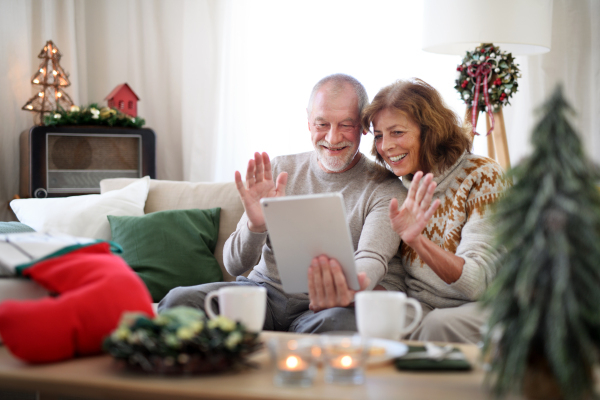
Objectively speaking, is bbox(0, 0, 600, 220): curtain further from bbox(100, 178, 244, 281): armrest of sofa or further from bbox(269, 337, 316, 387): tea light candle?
bbox(269, 337, 316, 387): tea light candle

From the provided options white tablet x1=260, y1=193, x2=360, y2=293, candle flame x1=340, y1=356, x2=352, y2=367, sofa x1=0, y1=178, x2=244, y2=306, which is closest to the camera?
candle flame x1=340, y1=356, x2=352, y2=367

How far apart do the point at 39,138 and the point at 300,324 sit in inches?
76.9

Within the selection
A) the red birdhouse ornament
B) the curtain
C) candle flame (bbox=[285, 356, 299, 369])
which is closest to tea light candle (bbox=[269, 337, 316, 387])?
candle flame (bbox=[285, 356, 299, 369])

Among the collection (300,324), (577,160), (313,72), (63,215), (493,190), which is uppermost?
(313,72)

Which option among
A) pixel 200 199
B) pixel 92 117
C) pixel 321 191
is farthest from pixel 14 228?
pixel 92 117

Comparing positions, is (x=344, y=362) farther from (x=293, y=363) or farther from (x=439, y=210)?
(x=439, y=210)

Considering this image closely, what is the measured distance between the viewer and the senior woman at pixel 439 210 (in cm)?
140

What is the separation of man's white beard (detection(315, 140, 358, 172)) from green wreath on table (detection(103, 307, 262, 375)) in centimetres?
111

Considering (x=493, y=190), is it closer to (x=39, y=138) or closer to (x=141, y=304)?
(x=141, y=304)

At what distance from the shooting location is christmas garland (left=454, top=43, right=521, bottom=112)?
2303 mm

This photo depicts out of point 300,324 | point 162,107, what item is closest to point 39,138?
point 162,107

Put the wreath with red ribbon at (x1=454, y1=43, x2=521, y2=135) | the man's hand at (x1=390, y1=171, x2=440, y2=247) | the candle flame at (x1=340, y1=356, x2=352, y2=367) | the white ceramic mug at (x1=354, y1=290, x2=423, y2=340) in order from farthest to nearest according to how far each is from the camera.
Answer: the wreath with red ribbon at (x1=454, y1=43, x2=521, y2=135) < the man's hand at (x1=390, y1=171, x2=440, y2=247) < the white ceramic mug at (x1=354, y1=290, x2=423, y2=340) < the candle flame at (x1=340, y1=356, x2=352, y2=367)

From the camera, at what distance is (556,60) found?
9.36ft

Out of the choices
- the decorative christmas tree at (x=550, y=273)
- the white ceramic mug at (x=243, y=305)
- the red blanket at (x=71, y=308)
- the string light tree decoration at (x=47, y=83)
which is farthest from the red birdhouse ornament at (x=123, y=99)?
the decorative christmas tree at (x=550, y=273)
